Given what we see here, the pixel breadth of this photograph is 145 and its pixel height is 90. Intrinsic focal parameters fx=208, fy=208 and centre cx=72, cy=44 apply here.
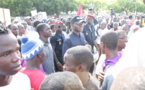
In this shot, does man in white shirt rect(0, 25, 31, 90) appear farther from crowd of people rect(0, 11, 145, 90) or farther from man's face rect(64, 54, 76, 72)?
man's face rect(64, 54, 76, 72)

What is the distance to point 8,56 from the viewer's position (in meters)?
1.60

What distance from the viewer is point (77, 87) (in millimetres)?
1481

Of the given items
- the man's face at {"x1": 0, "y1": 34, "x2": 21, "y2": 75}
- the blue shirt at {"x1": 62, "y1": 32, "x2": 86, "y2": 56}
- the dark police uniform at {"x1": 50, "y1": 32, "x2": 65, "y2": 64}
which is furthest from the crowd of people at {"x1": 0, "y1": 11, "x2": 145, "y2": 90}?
the dark police uniform at {"x1": 50, "y1": 32, "x2": 65, "y2": 64}

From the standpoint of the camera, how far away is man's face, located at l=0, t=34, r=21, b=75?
5.16ft

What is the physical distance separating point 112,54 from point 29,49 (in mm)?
1098

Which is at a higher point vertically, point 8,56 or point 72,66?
point 8,56

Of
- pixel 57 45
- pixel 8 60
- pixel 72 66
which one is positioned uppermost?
pixel 8 60

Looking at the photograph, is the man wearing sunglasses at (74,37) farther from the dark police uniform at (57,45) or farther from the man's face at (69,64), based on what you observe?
the man's face at (69,64)

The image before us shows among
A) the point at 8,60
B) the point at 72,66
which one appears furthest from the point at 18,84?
the point at 72,66

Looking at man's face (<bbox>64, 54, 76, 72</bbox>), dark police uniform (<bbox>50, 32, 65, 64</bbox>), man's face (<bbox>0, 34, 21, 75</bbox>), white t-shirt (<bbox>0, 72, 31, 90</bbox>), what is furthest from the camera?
dark police uniform (<bbox>50, 32, 65, 64</bbox>)

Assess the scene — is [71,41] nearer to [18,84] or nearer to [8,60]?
[18,84]

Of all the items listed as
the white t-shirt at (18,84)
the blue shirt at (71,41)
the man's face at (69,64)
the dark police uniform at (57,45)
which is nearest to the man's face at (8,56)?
the white t-shirt at (18,84)

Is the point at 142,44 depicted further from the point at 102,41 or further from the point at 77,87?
the point at 102,41

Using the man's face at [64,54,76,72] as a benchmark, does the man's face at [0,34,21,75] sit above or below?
above
